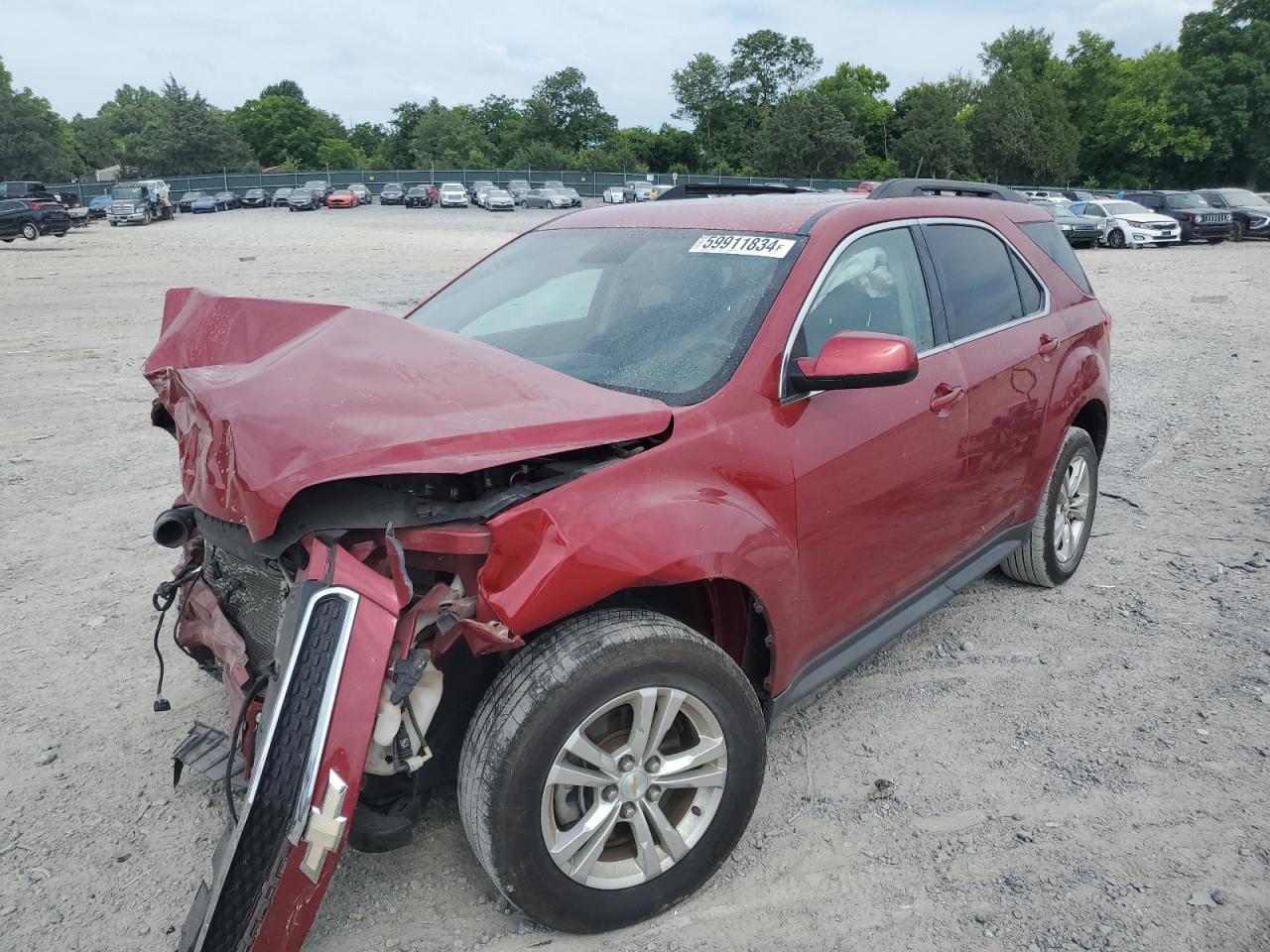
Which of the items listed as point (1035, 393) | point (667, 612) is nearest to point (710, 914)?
point (667, 612)

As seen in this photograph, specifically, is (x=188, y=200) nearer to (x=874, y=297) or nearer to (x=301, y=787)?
(x=874, y=297)

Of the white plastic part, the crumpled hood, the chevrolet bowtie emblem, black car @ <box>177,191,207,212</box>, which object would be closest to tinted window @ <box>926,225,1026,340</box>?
the crumpled hood

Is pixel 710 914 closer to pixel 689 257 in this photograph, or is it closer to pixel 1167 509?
pixel 689 257

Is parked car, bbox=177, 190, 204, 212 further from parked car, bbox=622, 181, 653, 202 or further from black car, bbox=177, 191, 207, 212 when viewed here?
parked car, bbox=622, 181, 653, 202

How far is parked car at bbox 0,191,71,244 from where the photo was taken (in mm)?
30641

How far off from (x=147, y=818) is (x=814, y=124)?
77195 mm

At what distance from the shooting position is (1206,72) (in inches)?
2594

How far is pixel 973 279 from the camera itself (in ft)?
12.6

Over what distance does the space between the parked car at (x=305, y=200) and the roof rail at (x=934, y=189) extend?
179ft

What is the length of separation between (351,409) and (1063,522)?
141 inches

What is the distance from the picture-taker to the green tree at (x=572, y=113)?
10256cm

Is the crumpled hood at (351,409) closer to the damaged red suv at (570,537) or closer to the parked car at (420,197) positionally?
the damaged red suv at (570,537)

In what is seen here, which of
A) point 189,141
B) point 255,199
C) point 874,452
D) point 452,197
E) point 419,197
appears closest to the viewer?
point 874,452

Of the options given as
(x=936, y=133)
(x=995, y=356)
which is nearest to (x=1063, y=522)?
(x=995, y=356)
